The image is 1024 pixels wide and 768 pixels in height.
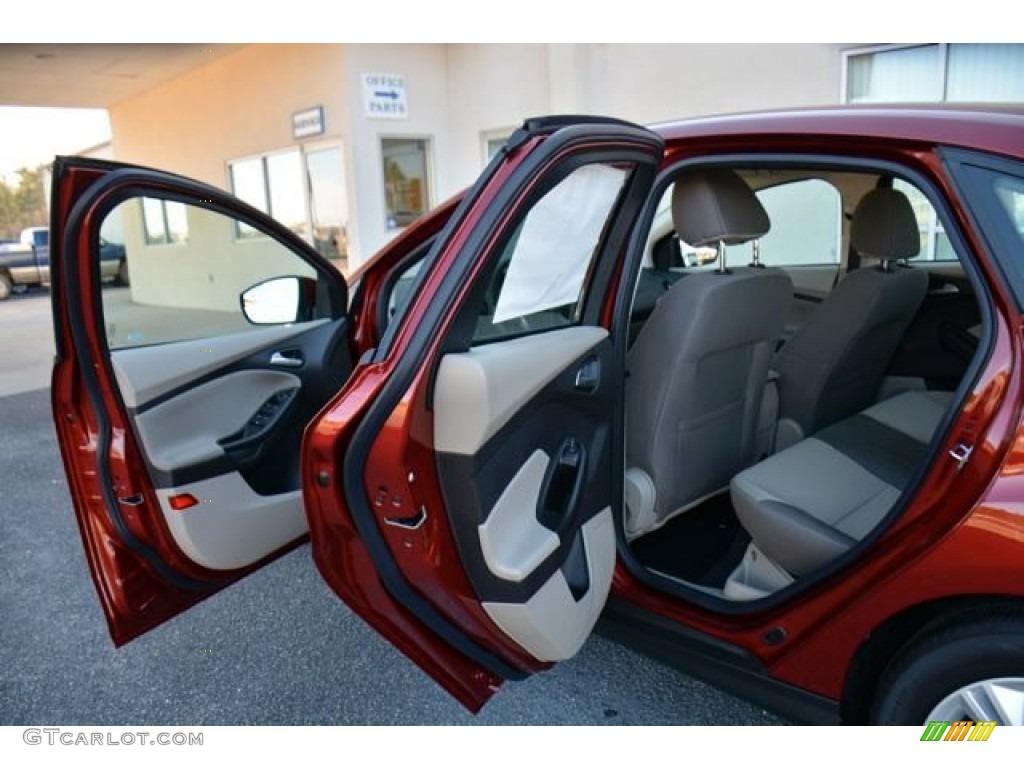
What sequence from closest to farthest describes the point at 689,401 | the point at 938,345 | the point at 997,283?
the point at 997,283 < the point at 689,401 < the point at 938,345

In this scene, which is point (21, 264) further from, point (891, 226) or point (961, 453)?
point (961, 453)

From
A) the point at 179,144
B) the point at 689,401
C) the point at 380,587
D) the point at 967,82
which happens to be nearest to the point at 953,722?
the point at 689,401

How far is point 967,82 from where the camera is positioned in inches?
213

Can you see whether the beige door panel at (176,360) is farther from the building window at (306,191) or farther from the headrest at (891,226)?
the building window at (306,191)

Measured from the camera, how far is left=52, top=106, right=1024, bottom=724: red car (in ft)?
4.73

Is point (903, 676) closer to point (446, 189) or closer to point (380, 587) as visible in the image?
point (380, 587)

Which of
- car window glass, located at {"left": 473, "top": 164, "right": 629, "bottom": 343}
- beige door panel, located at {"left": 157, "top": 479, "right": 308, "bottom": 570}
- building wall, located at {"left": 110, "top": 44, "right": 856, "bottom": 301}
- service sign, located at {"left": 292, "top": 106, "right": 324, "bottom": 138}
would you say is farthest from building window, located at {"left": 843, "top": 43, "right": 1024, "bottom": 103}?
service sign, located at {"left": 292, "top": 106, "right": 324, "bottom": 138}

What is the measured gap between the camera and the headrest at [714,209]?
82.3 inches

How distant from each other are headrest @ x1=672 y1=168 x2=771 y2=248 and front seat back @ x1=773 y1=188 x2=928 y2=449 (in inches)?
22.7

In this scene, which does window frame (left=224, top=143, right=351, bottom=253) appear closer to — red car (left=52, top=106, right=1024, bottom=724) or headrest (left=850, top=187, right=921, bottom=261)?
red car (left=52, top=106, right=1024, bottom=724)

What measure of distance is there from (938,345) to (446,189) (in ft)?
24.1

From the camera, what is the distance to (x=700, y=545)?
236cm

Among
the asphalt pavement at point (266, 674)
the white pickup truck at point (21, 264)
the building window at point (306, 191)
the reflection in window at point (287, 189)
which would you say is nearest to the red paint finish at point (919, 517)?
the asphalt pavement at point (266, 674)

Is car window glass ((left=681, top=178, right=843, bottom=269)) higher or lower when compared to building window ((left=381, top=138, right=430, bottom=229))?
lower
